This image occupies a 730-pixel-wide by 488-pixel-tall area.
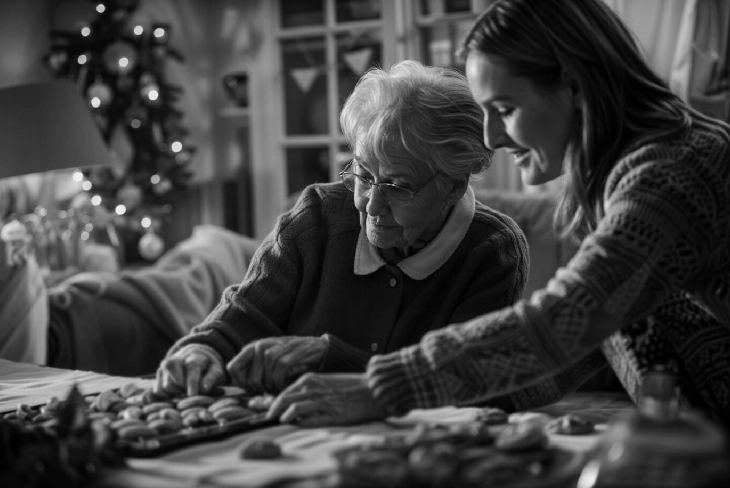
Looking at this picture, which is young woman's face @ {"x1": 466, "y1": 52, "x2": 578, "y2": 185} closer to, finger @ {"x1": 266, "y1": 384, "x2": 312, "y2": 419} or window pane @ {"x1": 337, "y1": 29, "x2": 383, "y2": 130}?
finger @ {"x1": 266, "y1": 384, "x2": 312, "y2": 419}

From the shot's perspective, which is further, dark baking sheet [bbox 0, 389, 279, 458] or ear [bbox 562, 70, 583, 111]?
ear [bbox 562, 70, 583, 111]

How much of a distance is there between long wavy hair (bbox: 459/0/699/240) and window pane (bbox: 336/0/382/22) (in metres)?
4.13

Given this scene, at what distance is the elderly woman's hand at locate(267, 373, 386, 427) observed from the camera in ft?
4.54

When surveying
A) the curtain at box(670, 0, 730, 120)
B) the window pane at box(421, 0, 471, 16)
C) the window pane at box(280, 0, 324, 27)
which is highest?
the window pane at box(280, 0, 324, 27)

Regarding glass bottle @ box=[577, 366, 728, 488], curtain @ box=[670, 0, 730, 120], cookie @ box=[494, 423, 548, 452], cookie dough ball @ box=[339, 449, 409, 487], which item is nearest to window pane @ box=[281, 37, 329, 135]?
curtain @ box=[670, 0, 730, 120]

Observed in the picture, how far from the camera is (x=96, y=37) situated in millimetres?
5590

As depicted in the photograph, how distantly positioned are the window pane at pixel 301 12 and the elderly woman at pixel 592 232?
434 cm

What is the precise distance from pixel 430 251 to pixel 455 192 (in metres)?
0.13

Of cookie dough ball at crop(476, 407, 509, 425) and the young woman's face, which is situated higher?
the young woman's face

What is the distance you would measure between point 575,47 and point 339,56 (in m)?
4.32

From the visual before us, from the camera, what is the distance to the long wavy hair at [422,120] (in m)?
1.93

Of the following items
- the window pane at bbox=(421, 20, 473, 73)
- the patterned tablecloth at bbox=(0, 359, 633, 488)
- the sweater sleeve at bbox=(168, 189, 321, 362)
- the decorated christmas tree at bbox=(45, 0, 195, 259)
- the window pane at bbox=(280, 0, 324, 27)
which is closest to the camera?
the patterned tablecloth at bbox=(0, 359, 633, 488)

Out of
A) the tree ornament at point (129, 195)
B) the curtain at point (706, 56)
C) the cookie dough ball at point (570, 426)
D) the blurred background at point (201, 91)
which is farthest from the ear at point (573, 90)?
the tree ornament at point (129, 195)

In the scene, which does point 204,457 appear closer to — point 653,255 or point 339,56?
point 653,255
